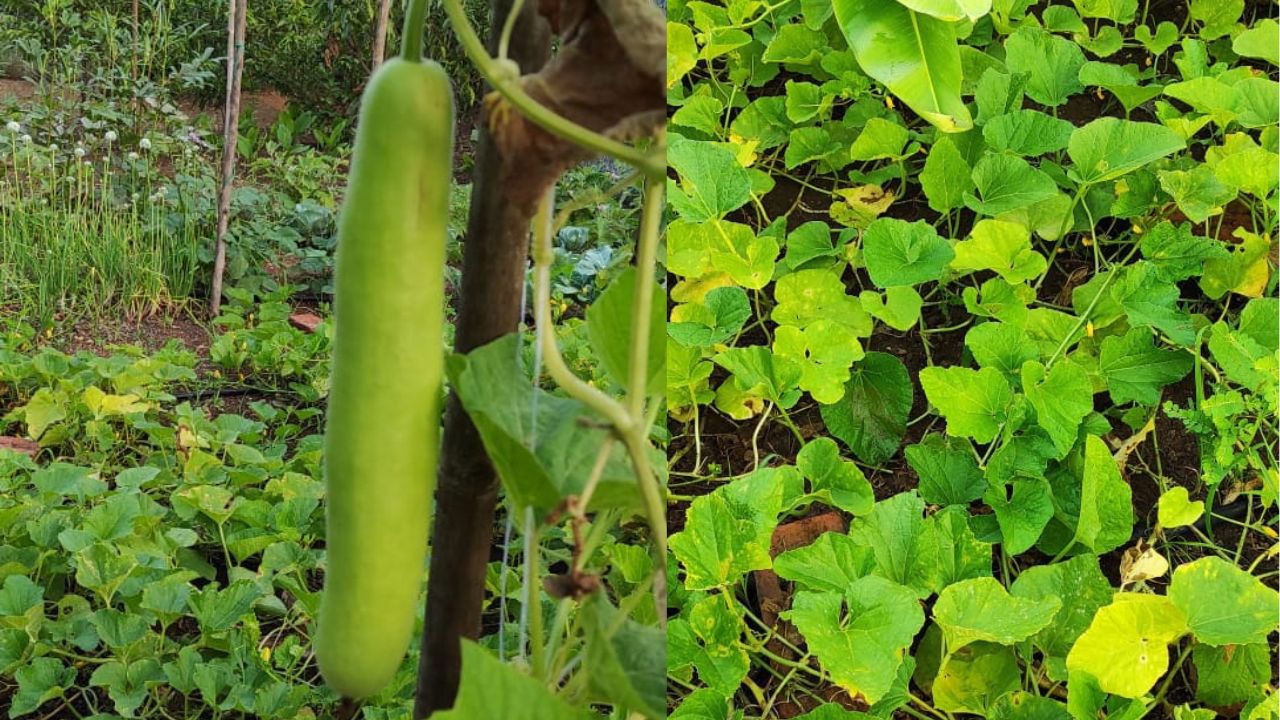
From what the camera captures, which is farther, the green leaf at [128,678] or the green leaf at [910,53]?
the green leaf at [910,53]

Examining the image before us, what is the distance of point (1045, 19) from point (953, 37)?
11.0 inches

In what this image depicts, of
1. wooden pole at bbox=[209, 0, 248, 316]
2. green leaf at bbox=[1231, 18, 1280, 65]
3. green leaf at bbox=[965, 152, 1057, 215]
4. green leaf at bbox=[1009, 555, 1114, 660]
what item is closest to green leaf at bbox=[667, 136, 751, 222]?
green leaf at bbox=[965, 152, 1057, 215]

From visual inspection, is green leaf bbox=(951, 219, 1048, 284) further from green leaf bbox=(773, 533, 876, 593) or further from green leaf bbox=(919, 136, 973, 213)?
green leaf bbox=(773, 533, 876, 593)

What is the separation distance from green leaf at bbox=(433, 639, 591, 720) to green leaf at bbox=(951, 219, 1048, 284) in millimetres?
853

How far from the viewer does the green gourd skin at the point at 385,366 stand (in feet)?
1.12

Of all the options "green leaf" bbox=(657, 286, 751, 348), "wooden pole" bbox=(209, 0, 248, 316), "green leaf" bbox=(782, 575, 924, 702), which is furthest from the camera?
"wooden pole" bbox=(209, 0, 248, 316)

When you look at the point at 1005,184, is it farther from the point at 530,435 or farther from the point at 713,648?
the point at 530,435

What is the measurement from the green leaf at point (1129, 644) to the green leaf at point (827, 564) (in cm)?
16

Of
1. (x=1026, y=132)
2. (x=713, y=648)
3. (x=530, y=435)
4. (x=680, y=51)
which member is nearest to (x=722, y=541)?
(x=713, y=648)

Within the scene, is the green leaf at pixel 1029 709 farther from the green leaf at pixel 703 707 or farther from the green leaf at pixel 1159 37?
the green leaf at pixel 1159 37

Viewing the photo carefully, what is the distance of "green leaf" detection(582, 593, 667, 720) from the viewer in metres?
0.32

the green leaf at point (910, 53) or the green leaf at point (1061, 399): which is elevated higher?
the green leaf at point (910, 53)

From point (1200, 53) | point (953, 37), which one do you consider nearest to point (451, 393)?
point (953, 37)

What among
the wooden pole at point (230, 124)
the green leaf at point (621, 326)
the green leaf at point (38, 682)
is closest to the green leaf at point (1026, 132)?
the green leaf at point (621, 326)
